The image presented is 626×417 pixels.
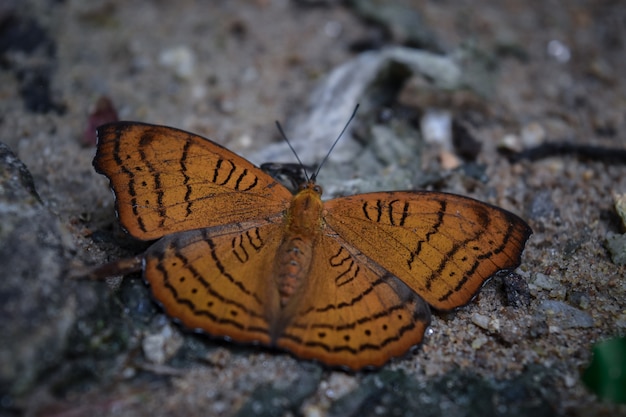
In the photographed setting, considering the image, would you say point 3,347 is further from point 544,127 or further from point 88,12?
point 544,127

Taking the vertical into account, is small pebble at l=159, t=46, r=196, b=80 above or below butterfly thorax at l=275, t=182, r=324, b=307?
above

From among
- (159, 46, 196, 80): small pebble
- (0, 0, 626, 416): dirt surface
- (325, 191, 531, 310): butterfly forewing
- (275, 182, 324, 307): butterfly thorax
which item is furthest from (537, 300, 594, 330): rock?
(159, 46, 196, 80): small pebble

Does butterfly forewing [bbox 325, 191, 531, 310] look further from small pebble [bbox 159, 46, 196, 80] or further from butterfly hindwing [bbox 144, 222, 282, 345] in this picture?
small pebble [bbox 159, 46, 196, 80]

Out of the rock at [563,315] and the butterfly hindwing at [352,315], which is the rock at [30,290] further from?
the rock at [563,315]

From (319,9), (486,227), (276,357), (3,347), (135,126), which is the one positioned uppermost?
(319,9)

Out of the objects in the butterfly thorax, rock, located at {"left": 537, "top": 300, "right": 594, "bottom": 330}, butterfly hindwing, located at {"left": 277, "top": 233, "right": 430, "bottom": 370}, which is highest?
the butterfly thorax

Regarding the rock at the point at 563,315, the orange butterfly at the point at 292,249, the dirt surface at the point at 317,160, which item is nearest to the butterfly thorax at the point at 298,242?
the orange butterfly at the point at 292,249

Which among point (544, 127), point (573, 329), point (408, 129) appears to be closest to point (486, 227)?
point (573, 329)
